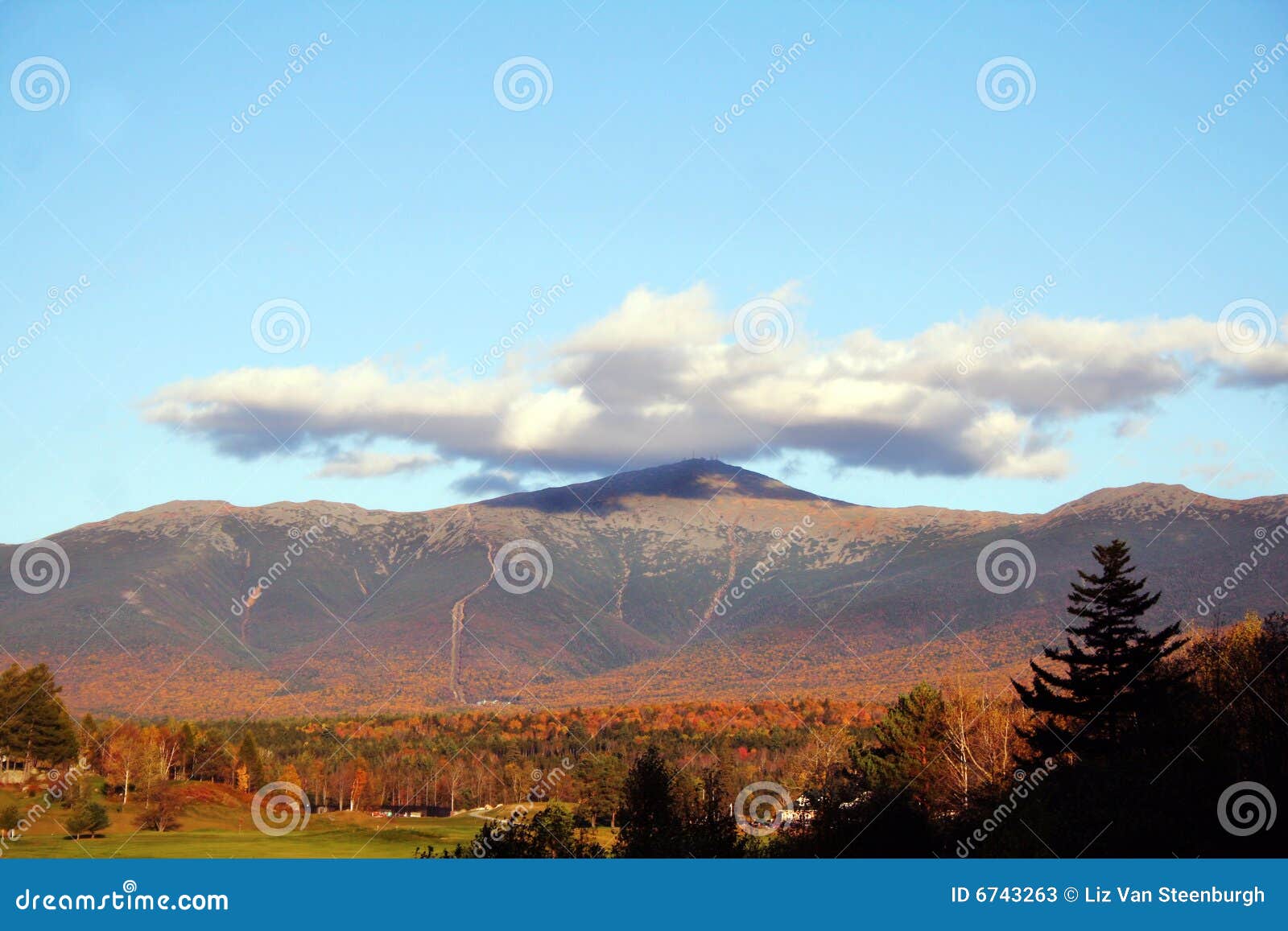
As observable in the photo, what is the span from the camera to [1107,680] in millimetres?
Answer: 62031

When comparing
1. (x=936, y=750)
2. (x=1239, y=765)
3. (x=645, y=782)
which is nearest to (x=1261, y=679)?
(x=1239, y=765)

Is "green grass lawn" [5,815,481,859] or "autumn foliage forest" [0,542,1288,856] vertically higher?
"autumn foliage forest" [0,542,1288,856]

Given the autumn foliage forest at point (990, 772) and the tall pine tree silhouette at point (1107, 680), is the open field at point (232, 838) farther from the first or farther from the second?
the tall pine tree silhouette at point (1107, 680)

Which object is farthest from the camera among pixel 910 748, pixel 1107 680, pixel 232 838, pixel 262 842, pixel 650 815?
pixel 232 838

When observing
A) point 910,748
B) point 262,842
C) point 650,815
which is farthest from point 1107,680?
point 262,842

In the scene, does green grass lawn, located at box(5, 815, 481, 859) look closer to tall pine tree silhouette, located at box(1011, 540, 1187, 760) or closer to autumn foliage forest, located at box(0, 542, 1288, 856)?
autumn foliage forest, located at box(0, 542, 1288, 856)

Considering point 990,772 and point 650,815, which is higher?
point 990,772

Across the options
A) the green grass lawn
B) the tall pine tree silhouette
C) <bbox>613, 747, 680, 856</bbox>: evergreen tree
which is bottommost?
the green grass lawn

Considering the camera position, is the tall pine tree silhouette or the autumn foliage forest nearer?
the autumn foliage forest

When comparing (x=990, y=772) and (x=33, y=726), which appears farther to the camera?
(x=33, y=726)

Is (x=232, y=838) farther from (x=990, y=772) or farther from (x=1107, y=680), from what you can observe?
(x=1107, y=680)

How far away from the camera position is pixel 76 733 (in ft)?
364

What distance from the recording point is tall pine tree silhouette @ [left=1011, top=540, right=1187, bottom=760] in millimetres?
58812

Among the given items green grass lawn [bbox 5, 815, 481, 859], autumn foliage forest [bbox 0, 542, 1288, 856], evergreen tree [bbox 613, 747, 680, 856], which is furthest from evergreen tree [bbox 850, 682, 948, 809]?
green grass lawn [bbox 5, 815, 481, 859]
